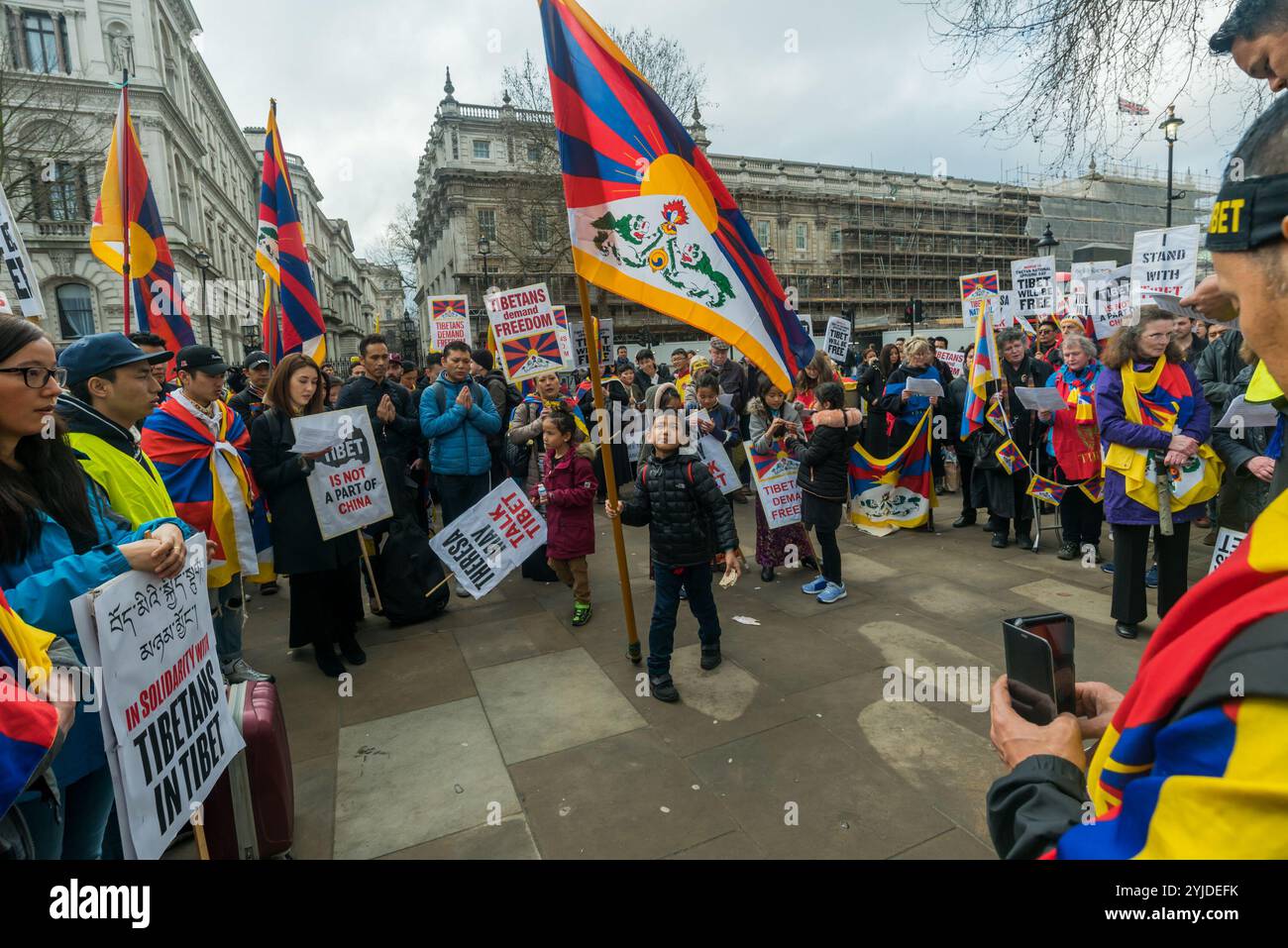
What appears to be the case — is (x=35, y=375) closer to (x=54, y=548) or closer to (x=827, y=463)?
(x=54, y=548)

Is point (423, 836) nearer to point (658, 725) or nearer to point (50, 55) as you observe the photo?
point (658, 725)

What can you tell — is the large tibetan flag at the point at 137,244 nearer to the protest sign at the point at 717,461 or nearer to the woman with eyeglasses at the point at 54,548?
the woman with eyeglasses at the point at 54,548

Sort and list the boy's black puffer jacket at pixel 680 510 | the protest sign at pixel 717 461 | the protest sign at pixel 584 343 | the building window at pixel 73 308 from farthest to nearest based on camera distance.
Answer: the building window at pixel 73 308, the protest sign at pixel 584 343, the protest sign at pixel 717 461, the boy's black puffer jacket at pixel 680 510

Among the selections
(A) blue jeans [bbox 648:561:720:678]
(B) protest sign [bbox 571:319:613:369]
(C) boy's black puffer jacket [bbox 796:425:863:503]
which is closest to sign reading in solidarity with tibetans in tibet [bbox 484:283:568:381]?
(B) protest sign [bbox 571:319:613:369]

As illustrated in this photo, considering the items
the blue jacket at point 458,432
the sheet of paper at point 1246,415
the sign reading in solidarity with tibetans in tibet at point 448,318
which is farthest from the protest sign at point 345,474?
the sign reading in solidarity with tibetans in tibet at point 448,318

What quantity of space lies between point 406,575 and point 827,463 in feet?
12.3

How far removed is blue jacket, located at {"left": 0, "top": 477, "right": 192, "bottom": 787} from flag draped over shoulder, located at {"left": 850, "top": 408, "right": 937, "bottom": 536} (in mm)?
7333

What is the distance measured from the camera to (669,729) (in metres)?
3.89

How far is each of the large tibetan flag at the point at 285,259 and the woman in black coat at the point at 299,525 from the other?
1.72 meters

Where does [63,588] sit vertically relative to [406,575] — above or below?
above

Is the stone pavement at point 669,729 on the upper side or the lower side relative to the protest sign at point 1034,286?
lower

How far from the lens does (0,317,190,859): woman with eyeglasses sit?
6.35ft

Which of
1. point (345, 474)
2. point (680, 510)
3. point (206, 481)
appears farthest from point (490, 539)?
point (206, 481)

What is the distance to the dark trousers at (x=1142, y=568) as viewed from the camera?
4754 mm
